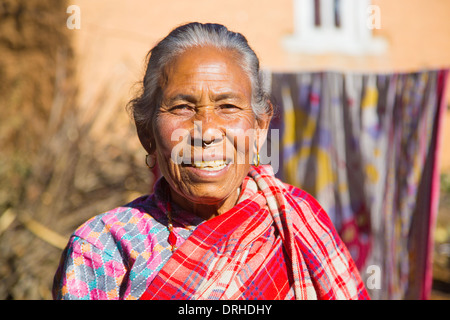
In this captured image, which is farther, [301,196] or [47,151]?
[47,151]

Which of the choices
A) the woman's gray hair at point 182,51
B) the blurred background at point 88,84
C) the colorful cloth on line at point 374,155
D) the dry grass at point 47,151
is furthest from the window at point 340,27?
the woman's gray hair at point 182,51

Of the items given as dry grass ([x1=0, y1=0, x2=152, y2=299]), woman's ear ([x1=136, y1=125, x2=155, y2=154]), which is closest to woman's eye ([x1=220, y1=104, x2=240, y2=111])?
woman's ear ([x1=136, y1=125, x2=155, y2=154])

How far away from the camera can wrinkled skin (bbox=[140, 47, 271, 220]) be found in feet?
4.67

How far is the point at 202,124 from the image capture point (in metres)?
1.41

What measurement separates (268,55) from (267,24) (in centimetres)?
42

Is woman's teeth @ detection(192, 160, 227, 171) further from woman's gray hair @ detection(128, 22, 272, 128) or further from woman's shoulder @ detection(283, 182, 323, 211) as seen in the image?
woman's shoulder @ detection(283, 182, 323, 211)

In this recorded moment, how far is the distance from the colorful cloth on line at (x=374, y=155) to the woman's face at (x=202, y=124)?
Result: 1896mm

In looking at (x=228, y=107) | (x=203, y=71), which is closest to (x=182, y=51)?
(x=203, y=71)

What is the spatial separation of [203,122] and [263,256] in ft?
1.57

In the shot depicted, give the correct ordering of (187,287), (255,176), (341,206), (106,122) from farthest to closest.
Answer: (106,122), (341,206), (255,176), (187,287)

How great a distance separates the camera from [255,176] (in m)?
1.71

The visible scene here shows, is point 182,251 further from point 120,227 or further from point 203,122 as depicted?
point 203,122
